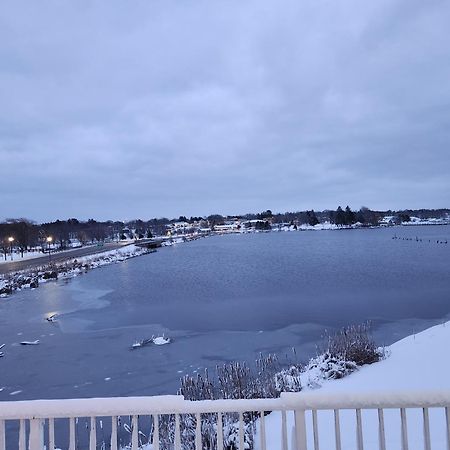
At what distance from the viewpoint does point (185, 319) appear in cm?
1597

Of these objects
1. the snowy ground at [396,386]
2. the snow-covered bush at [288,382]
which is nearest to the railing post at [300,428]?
the snowy ground at [396,386]

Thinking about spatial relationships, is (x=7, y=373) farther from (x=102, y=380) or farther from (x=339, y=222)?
(x=339, y=222)

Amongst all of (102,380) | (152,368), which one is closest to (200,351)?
(152,368)

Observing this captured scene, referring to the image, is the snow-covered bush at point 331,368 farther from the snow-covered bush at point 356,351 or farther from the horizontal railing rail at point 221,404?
the horizontal railing rail at point 221,404

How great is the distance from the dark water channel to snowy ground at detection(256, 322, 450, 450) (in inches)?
102

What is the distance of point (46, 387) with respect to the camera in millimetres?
9094

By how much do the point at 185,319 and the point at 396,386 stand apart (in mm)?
10665

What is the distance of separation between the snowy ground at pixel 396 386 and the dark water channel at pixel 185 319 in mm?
2583

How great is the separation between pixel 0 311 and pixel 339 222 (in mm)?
110735

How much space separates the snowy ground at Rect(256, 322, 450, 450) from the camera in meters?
4.37

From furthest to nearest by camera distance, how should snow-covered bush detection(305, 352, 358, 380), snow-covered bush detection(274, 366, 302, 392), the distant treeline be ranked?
the distant treeline → snow-covered bush detection(305, 352, 358, 380) → snow-covered bush detection(274, 366, 302, 392)

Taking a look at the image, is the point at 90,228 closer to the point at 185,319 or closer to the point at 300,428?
the point at 185,319

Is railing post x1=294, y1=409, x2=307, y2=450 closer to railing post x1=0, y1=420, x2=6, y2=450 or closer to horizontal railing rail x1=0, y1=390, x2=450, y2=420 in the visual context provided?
horizontal railing rail x1=0, y1=390, x2=450, y2=420

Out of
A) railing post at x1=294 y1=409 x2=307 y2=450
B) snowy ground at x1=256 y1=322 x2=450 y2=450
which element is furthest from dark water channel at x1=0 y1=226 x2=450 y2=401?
railing post at x1=294 y1=409 x2=307 y2=450
